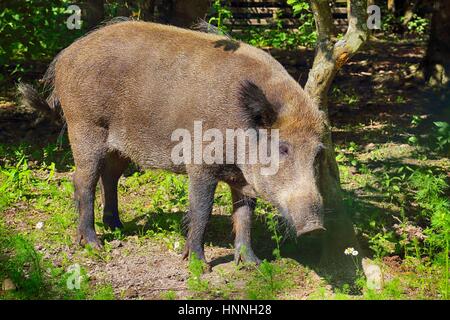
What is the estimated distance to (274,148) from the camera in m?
5.18

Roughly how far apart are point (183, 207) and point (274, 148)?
5.85 feet

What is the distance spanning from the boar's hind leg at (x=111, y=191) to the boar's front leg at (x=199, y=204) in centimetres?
100

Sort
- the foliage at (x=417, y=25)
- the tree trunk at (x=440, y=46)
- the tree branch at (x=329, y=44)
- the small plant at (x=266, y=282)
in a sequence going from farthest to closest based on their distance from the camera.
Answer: the foliage at (x=417, y=25)
the tree trunk at (x=440, y=46)
the tree branch at (x=329, y=44)
the small plant at (x=266, y=282)

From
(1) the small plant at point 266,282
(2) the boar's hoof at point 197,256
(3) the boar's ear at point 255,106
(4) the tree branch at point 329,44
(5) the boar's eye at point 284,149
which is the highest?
(4) the tree branch at point 329,44

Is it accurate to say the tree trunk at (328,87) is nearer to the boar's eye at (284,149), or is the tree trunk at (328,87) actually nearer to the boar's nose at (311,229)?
the boar's eye at (284,149)

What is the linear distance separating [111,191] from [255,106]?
178cm

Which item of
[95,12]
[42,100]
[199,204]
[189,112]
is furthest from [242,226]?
[95,12]

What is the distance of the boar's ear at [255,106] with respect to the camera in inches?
202

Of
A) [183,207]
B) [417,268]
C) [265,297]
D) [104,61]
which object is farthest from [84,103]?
[417,268]

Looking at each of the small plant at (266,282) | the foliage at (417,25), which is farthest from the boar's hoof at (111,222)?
the foliage at (417,25)

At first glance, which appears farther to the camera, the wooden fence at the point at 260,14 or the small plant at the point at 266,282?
the wooden fence at the point at 260,14

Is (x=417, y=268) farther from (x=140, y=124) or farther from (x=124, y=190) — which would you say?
(x=124, y=190)

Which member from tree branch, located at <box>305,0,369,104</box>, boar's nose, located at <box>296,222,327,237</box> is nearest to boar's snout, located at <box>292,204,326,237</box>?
boar's nose, located at <box>296,222,327,237</box>

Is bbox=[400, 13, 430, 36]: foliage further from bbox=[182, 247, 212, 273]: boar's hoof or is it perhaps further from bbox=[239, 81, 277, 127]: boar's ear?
bbox=[182, 247, 212, 273]: boar's hoof
